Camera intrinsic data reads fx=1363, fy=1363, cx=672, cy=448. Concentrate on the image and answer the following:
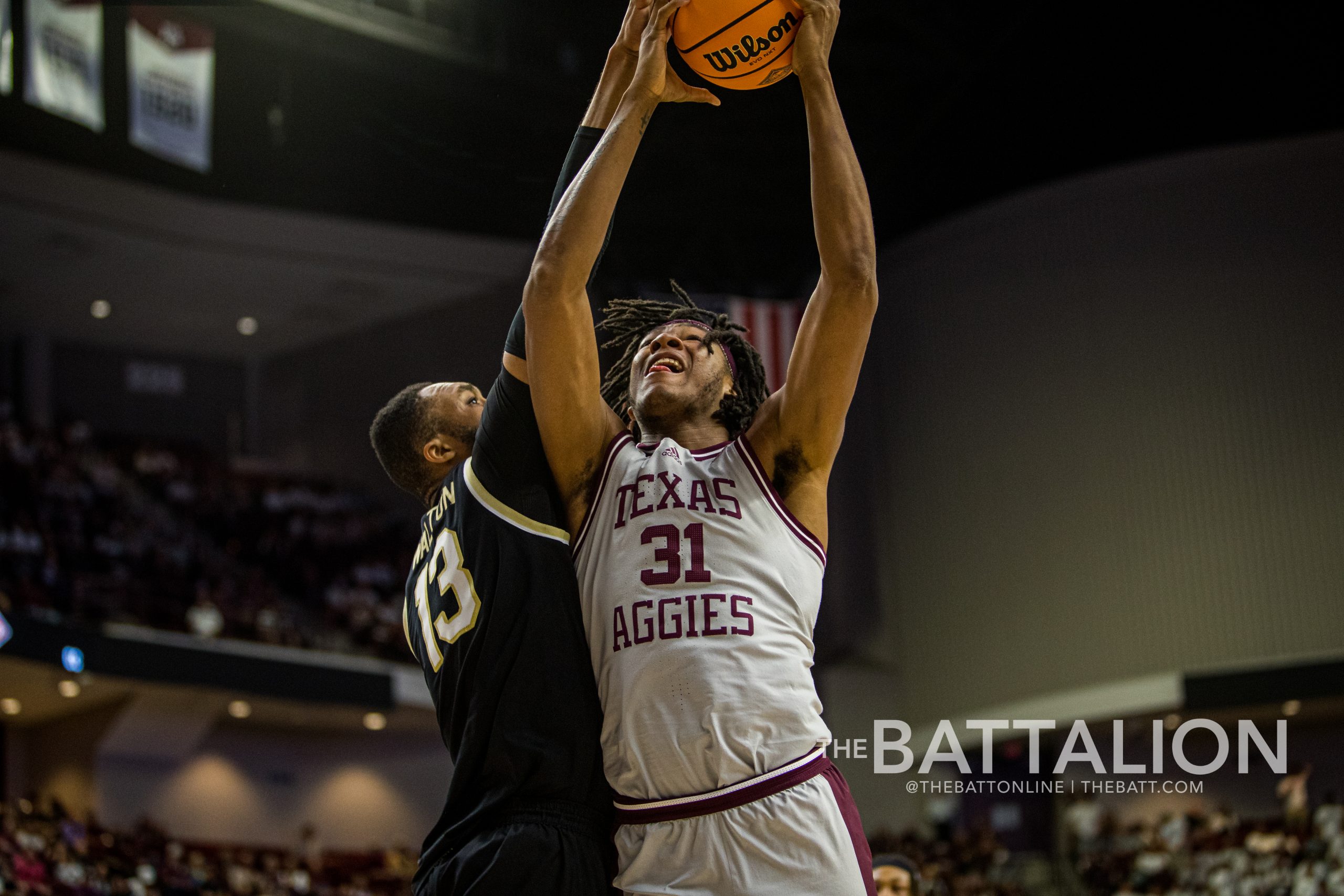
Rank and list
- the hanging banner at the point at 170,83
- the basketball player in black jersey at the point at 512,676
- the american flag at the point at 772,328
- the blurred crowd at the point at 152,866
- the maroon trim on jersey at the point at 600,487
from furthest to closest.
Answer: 1. the hanging banner at the point at 170,83
2. the american flag at the point at 772,328
3. the blurred crowd at the point at 152,866
4. the maroon trim on jersey at the point at 600,487
5. the basketball player in black jersey at the point at 512,676

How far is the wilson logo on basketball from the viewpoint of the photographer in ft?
9.98

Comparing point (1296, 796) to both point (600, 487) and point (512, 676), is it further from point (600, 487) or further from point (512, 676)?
point (512, 676)

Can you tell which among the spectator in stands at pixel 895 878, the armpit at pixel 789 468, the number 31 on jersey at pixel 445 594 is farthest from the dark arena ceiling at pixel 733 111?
the armpit at pixel 789 468

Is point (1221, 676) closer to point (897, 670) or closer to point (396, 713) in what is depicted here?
point (897, 670)

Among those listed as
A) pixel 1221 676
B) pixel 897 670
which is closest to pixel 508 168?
pixel 897 670

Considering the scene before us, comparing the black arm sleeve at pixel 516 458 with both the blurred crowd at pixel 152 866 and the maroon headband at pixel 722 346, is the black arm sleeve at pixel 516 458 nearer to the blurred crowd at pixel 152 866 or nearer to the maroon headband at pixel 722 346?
the maroon headband at pixel 722 346

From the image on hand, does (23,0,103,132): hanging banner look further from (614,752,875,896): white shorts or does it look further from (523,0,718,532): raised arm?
(614,752,875,896): white shorts

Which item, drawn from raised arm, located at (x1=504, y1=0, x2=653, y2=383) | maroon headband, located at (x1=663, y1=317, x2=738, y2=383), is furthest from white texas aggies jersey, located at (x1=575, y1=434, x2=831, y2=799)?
raised arm, located at (x1=504, y1=0, x2=653, y2=383)

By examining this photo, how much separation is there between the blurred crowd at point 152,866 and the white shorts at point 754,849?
30.3 ft

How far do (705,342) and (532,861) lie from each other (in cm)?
118

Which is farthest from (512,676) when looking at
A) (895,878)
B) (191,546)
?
(191,546)

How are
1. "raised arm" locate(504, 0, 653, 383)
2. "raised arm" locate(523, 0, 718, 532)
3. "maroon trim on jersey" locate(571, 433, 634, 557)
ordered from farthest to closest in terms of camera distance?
1. "raised arm" locate(504, 0, 653, 383)
2. "maroon trim on jersey" locate(571, 433, 634, 557)
3. "raised arm" locate(523, 0, 718, 532)

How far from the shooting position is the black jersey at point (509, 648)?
2.57 metres

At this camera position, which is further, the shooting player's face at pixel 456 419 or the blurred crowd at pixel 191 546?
the blurred crowd at pixel 191 546
